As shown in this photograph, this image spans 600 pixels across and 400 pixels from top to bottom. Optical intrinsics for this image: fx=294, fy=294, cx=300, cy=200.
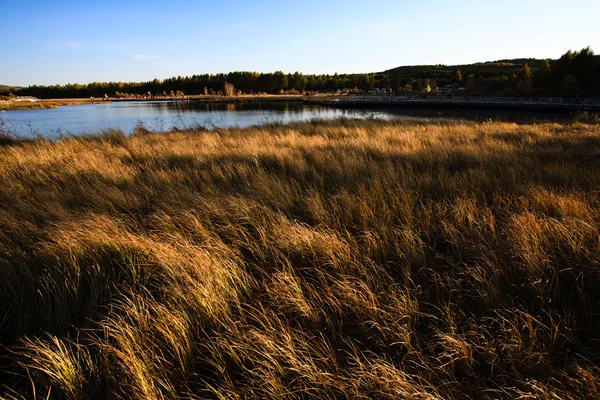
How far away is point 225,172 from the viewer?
5.38 metres

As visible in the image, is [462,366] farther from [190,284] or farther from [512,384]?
[190,284]

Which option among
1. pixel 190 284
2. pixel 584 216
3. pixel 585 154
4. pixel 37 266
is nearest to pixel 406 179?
pixel 584 216

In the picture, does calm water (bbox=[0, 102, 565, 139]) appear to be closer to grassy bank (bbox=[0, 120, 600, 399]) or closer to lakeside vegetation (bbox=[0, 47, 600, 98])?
grassy bank (bbox=[0, 120, 600, 399])

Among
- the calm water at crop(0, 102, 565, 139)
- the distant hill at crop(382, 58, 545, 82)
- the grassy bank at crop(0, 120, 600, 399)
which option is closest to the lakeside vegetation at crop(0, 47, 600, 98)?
→ the distant hill at crop(382, 58, 545, 82)

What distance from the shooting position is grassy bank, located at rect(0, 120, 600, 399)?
146 cm

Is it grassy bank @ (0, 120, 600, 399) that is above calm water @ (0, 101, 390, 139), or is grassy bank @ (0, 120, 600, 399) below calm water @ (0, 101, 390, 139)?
below

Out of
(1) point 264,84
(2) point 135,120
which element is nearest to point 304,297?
(2) point 135,120

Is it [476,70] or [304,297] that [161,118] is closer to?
[304,297]

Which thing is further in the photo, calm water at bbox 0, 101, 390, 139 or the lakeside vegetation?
the lakeside vegetation

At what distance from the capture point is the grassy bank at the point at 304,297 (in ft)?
4.78

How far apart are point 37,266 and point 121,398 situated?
1.72m

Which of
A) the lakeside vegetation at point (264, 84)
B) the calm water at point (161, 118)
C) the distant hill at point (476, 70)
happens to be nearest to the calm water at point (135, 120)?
the calm water at point (161, 118)

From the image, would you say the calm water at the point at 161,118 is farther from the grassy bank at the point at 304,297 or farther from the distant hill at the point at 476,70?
the distant hill at the point at 476,70

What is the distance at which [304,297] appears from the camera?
77.0 inches
